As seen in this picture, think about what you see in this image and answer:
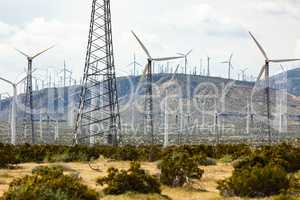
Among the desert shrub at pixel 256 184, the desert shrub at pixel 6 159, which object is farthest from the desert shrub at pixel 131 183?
the desert shrub at pixel 6 159

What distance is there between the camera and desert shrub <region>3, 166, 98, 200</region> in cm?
1852

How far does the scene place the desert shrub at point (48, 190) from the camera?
729 inches

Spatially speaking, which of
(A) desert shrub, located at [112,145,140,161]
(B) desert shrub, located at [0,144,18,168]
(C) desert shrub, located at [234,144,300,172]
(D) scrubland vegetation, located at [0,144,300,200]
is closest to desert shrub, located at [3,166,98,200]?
(D) scrubland vegetation, located at [0,144,300,200]

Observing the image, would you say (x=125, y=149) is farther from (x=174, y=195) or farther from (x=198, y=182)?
(x=174, y=195)

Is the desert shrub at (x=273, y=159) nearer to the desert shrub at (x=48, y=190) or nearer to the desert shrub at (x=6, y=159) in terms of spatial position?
the desert shrub at (x=48, y=190)

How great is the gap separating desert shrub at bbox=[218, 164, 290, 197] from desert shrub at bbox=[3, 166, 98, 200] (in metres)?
6.39

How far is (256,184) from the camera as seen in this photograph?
978 inches

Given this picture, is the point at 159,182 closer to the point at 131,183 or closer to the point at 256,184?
the point at 131,183

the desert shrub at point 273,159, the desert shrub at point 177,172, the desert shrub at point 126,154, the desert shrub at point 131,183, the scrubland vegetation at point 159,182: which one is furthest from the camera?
the desert shrub at point 126,154

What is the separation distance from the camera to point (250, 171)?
83.3 feet

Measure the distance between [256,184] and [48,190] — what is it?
933 cm

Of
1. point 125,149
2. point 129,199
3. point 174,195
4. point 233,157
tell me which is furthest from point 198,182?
point 125,149

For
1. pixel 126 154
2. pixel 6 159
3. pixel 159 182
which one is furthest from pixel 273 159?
pixel 126 154

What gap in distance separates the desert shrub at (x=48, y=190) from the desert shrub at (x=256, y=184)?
20.9ft
